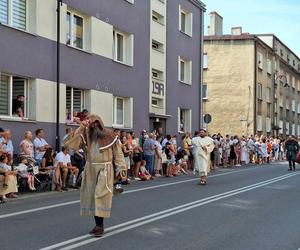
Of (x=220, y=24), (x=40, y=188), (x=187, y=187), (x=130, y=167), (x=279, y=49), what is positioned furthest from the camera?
(x=279, y=49)

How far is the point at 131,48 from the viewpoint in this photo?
2398cm

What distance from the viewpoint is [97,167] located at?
26.5 feet

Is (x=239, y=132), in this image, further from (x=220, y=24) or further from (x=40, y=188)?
(x=40, y=188)

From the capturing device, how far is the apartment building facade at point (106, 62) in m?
16.8

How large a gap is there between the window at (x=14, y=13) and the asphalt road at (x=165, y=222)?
5777 mm

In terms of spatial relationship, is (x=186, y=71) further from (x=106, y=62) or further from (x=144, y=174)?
(x=144, y=174)

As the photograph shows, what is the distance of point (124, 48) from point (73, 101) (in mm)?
4966

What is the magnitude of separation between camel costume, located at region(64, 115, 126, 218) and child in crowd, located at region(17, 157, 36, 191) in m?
6.08

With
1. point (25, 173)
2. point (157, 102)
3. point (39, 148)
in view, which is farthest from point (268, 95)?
point (25, 173)

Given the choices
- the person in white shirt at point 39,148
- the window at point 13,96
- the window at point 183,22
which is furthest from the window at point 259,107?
the person in white shirt at point 39,148

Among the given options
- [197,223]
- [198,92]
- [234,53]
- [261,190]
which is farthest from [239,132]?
[197,223]

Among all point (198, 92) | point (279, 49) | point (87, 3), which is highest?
point (279, 49)

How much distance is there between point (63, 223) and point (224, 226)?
275 centimetres

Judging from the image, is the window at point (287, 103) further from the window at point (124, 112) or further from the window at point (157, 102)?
the window at point (124, 112)
